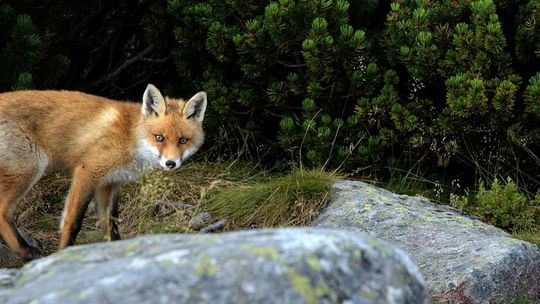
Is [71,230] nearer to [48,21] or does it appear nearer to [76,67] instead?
[48,21]

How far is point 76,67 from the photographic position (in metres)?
8.50

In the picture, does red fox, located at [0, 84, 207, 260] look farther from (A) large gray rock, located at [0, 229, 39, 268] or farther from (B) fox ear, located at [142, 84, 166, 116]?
(A) large gray rock, located at [0, 229, 39, 268]

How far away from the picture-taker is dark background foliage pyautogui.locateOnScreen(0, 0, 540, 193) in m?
6.46

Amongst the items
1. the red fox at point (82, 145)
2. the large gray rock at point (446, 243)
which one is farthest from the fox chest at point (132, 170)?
the large gray rock at point (446, 243)

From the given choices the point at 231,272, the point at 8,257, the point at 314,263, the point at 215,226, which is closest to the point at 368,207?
the point at 215,226

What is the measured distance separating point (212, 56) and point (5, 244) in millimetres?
2689

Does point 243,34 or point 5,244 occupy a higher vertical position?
point 243,34

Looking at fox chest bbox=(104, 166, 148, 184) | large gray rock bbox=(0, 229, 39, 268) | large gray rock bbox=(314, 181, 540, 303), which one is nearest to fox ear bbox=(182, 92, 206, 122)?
fox chest bbox=(104, 166, 148, 184)

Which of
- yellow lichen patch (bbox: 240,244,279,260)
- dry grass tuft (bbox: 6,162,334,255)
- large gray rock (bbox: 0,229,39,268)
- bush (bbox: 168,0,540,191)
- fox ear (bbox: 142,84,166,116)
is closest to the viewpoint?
yellow lichen patch (bbox: 240,244,279,260)

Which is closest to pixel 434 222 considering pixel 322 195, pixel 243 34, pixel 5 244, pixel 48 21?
pixel 322 195

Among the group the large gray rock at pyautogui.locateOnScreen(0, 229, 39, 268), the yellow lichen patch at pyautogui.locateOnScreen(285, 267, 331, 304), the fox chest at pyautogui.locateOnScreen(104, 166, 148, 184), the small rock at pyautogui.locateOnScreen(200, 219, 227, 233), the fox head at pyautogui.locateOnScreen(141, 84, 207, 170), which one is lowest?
the large gray rock at pyautogui.locateOnScreen(0, 229, 39, 268)

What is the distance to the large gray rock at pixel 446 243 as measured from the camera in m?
4.76

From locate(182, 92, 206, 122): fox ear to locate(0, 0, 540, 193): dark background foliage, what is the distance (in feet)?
3.53

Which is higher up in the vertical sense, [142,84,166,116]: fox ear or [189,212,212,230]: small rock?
[142,84,166,116]: fox ear
